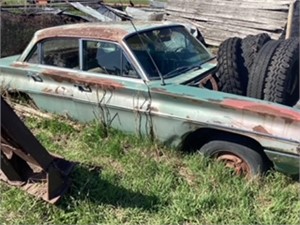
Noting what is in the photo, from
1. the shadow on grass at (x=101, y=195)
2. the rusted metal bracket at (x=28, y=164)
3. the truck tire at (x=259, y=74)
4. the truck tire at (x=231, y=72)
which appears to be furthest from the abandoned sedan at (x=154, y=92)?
the rusted metal bracket at (x=28, y=164)

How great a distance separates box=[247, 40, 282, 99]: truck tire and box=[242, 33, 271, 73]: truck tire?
174 millimetres

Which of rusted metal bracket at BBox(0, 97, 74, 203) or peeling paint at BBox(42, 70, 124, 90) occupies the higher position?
peeling paint at BBox(42, 70, 124, 90)

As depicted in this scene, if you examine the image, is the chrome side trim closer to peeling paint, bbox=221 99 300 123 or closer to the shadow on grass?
peeling paint, bbox=221 99 300 123

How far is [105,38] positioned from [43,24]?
5.57m

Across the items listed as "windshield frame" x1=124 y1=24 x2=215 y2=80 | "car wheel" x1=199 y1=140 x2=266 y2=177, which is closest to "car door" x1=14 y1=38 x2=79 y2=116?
"windshield frame" x1=124 y1=24 x2=215 y2=80

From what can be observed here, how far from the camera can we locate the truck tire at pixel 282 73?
165 inches

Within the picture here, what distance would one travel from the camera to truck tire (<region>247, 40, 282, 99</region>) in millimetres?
4258

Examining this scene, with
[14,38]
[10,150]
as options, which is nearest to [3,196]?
[10,150]

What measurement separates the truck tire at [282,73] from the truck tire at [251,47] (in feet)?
0.94

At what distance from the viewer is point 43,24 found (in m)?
9.70

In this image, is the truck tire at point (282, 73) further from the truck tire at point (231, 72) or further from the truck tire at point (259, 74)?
the truck tire at point (231, 72)

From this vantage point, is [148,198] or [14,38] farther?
[14,38]

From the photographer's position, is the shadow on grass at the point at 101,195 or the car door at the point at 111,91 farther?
the car door at the point at 111,91

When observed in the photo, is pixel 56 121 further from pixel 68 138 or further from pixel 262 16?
pixel 262 16
